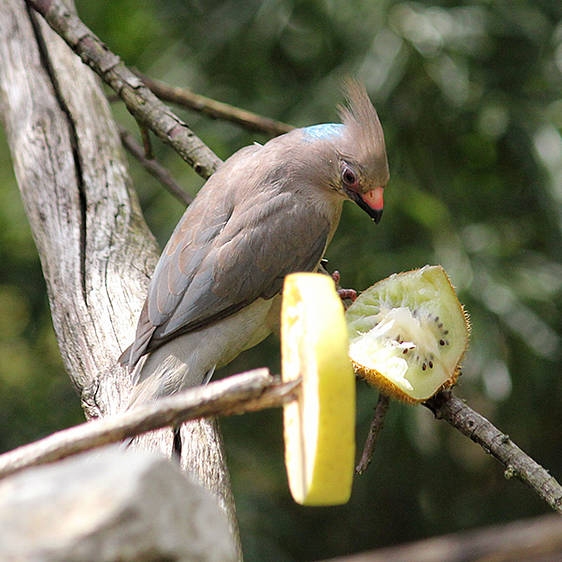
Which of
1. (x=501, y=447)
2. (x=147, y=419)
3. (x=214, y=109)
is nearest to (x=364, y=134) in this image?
(x=214, y=109)

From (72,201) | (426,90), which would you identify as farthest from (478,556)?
(426,90)

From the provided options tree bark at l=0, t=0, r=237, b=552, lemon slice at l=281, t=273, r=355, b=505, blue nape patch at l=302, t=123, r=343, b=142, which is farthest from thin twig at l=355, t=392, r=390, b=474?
blue nape patch at l=302, t=123, r=343, b=142

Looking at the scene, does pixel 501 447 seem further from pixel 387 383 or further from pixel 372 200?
pixel 372 200

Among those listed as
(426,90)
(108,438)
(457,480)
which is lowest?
(457,480)

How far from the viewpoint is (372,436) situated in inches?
85.0

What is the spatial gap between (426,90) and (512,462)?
8.50 ft

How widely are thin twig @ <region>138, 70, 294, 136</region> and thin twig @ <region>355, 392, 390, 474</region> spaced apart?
1.56 meters

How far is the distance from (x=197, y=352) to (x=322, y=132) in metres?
1.03

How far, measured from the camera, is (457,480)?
14.3 ft

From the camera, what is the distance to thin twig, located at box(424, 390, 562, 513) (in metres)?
1.92

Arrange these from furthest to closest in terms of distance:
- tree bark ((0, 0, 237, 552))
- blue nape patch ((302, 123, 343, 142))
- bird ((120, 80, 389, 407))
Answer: blue nape patch ((302, 123, 343, 142)) → bird ((120, 80, 389, 407)) → tree bark ((0, 0, 237, 552))

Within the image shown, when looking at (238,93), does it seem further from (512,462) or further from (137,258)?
(512,462)

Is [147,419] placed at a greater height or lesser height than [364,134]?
greater

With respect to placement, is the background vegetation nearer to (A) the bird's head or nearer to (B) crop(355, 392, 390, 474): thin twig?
(A) the bird's head
